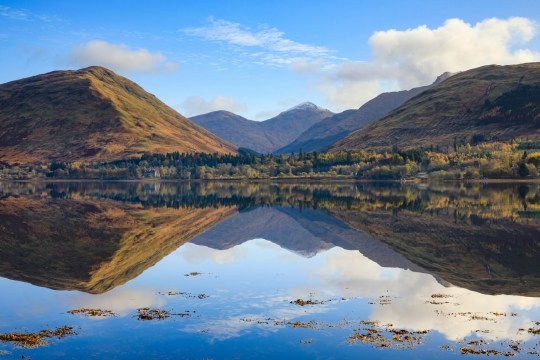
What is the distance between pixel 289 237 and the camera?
247ft

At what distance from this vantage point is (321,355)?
2603 cm

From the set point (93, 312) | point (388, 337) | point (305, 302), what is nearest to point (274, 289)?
point (305, 302)

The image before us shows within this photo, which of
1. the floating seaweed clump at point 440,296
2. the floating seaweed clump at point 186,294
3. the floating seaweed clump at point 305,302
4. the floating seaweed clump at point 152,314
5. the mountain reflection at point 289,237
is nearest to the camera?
the floating seaweed clump at point 152,314

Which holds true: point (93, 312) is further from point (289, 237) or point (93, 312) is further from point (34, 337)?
point (289, 237)

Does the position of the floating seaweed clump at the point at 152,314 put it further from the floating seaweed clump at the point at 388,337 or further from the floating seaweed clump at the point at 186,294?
the floating seaweed clump at the point at 388,337

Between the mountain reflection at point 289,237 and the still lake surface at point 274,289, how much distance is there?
26 cm

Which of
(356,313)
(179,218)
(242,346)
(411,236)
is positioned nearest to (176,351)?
(242,346)

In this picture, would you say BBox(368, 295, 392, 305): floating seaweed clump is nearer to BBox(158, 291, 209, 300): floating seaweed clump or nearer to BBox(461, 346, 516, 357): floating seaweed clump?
BBox(461, 346, 516, 357): floating seaweed clump

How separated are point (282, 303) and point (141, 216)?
63713mm

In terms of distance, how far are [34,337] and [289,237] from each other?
49235 mm

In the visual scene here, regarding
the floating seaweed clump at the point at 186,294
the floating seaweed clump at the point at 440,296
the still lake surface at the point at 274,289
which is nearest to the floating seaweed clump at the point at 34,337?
the still lake surface at the point at 274,289

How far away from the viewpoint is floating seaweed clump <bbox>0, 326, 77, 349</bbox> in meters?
27.5

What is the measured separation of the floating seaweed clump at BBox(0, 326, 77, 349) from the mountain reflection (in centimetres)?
977

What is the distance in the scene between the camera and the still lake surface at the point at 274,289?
27.6m
